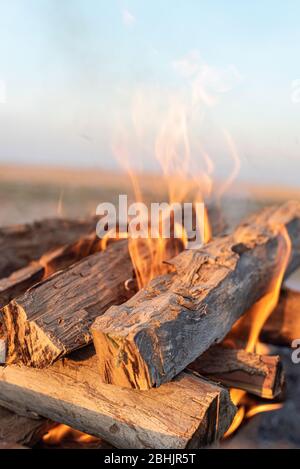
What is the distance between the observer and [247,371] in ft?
8.46

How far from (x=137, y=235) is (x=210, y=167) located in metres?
1.07

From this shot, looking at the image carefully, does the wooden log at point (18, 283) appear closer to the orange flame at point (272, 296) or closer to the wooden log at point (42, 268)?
the wooden log at point (42, 268)

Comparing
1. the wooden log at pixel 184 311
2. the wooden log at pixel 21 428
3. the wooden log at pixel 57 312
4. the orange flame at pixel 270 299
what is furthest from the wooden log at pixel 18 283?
the orange flame at pixel 270 299

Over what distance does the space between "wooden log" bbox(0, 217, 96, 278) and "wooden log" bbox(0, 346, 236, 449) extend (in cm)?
189

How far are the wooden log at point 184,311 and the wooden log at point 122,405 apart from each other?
4.0 inches

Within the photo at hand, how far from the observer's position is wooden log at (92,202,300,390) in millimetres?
1861

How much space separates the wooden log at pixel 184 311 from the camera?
6.11ft

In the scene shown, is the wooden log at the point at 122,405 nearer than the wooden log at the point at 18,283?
Yes

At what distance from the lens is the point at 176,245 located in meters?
3.33

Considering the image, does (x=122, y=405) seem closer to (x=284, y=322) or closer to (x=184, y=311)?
(x=184, y=311)

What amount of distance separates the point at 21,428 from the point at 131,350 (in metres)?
0.98
